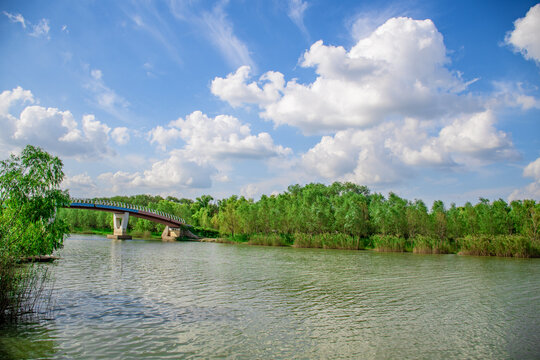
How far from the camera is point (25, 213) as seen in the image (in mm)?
10625

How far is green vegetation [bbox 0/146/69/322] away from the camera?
10312mm

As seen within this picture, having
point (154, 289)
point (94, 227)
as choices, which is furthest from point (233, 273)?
point (94, 227)

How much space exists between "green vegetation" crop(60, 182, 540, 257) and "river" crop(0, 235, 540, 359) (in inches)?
877

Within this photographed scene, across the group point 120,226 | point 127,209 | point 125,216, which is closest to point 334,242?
point 127,209

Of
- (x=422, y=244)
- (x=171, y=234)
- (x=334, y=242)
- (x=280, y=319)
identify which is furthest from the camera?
(x=171, y=234)

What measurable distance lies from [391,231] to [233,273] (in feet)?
119

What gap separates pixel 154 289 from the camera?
674 inches

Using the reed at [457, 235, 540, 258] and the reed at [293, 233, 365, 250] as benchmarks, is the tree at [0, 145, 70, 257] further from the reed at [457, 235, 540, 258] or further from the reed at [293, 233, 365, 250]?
the reed at [293, 233, 365, 250]

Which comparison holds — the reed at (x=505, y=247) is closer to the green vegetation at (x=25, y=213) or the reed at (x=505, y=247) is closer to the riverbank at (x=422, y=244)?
the riverbank at (x=422, y=244)

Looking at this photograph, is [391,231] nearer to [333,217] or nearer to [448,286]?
[333,217]

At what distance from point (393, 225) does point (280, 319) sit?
44.4 meters

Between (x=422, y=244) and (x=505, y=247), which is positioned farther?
(x=422, y=244)

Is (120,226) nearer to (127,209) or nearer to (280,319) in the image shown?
(127,209)

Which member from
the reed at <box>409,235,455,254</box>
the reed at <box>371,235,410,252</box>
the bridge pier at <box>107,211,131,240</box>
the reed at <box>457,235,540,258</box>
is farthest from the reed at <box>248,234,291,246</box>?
the bridge pier at <box>107,211,131,240</box>
